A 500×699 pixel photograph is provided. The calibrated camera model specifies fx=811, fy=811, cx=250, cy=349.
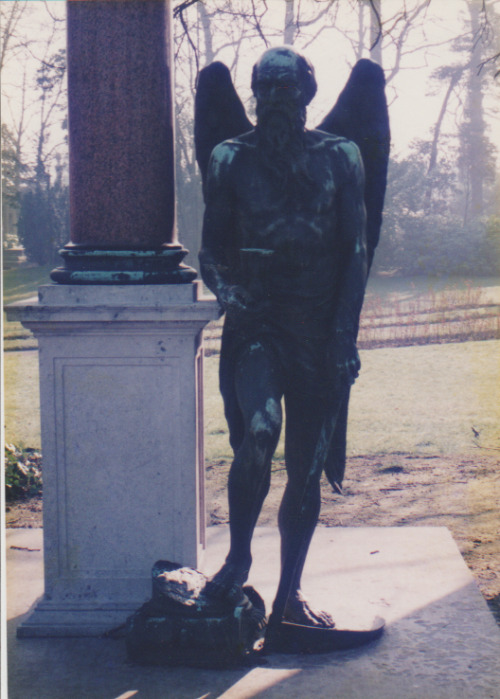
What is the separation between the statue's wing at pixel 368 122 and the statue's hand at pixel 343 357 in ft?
2.03

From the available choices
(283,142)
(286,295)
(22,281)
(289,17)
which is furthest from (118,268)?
(22,281)

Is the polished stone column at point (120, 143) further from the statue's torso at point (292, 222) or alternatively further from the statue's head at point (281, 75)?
the statue's head at point (281, 75)

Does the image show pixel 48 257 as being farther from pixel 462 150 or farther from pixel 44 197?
pixel 462 150

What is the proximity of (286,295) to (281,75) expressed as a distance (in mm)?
781

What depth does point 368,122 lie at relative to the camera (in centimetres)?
325

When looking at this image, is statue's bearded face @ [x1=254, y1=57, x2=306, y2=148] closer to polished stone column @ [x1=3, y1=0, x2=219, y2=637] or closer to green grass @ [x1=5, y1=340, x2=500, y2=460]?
polished stone column @ [x1=3, y1=0, x2=219, y2=637]

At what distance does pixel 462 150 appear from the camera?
75.2 feet

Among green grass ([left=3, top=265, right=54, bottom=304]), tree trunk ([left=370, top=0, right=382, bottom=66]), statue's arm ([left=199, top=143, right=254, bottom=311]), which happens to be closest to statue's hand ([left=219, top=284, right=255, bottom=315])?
statue's arm ([left=199, top=143, right=254, bottom=311])

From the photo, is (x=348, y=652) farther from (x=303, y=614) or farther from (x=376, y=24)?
(x=376, y=24)

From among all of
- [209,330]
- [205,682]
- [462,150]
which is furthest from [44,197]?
[205,682]

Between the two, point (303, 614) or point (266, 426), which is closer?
point (266, 426)

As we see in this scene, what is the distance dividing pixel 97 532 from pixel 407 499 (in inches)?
116

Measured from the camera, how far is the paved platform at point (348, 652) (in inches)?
106

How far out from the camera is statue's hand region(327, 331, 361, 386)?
299cm
